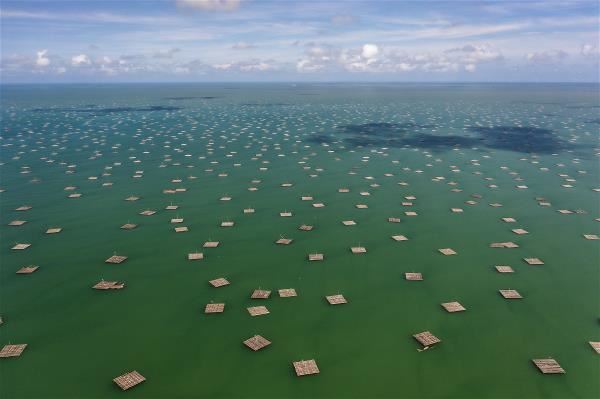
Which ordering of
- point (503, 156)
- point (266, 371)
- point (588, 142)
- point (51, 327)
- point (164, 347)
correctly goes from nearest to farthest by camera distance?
1. point (266, 371)
2. point (164, 347)
3. point (51, 327)
4. point (503, 156)
5. point (588, 142)

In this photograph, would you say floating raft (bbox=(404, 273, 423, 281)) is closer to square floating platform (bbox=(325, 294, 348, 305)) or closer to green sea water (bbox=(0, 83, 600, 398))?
green sea water (bbox=(0, 83, 600, 398))

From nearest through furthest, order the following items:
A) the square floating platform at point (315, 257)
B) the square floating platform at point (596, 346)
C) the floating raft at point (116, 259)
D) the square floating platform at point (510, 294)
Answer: the square floating platform at point (596, 346), the square floating platform at point (510, 294), the floating raft at point (116, 259), the square floating platform at point (315, 257)

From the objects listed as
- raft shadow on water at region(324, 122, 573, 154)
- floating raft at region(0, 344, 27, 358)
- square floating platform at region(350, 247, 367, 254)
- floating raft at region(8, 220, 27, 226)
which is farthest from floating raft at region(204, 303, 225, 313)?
raft shadow on water at region(324, 122, 573, 154)

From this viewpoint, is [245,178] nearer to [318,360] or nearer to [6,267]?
[6,267]

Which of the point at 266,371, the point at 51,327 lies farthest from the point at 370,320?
the point at 51,327

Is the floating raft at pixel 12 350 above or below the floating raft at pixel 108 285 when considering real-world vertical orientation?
below

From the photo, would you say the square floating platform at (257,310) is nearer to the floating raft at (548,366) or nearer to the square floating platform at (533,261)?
the floating raft at (548,366)

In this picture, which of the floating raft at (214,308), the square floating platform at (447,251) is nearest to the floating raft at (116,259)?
the floating raft at (214,308)
